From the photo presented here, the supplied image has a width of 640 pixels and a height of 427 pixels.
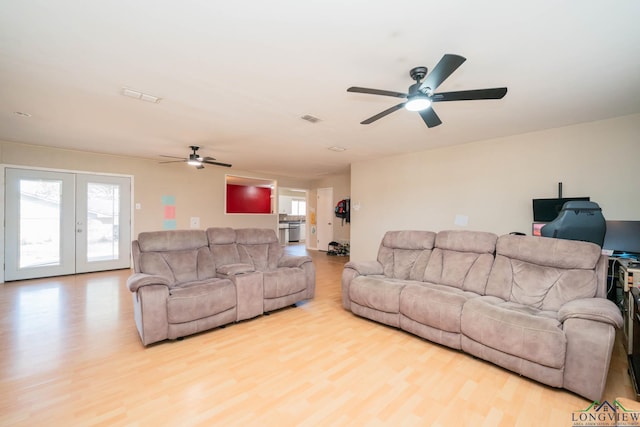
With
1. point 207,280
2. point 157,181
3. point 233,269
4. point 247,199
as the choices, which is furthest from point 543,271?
point 247,199

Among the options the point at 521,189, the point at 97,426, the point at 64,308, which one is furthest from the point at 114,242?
the point at 521,189

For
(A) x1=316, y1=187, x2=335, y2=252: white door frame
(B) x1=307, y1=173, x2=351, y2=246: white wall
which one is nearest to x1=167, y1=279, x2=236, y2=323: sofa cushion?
(B) x1=307, y1=173, x2=351, y2=246: white wall

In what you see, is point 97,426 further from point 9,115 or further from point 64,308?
point 9,115

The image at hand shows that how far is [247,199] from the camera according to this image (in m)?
9.59

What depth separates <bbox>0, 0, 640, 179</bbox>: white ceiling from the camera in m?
1.73

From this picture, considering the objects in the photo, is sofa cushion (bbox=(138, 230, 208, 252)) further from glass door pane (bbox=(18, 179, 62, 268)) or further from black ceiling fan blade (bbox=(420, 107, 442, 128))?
glass door pane (bbox=(18, 179, 62, 268))

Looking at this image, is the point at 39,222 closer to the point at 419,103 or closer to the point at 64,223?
the point at 64,223

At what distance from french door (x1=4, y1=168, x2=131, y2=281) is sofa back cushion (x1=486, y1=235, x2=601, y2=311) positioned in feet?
23.2

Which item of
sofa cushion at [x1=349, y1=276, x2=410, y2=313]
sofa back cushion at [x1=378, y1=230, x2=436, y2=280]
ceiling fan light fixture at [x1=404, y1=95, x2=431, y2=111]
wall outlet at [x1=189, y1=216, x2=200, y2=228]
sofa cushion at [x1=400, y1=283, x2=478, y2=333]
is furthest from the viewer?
wall outlet at [x1=189, y1=216, x2=200, y2=228]

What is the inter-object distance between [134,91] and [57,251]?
4.60 meters

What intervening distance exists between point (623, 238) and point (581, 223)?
4.36 ft

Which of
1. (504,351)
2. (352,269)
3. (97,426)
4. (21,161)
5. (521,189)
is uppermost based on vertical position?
(21,161)

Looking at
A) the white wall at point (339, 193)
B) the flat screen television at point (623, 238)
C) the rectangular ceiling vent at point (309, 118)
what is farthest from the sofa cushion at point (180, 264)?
the white wall at point (339, 193)

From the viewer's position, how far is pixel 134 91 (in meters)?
2.82
